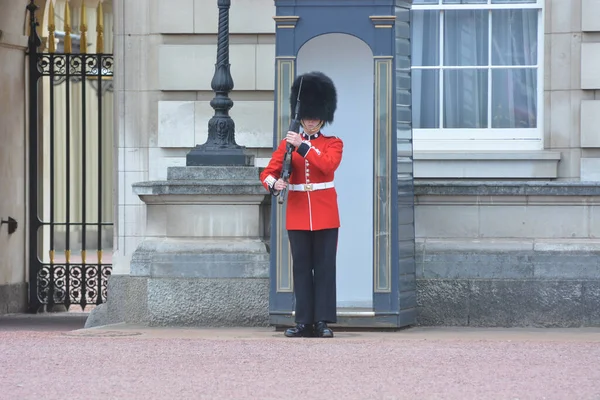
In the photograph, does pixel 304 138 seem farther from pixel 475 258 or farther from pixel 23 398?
pixel 23 398

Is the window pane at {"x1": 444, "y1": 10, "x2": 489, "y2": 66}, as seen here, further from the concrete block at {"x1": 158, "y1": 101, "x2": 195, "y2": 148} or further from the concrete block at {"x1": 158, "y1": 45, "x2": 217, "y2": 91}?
the concrete block at {"x1": 158, "y1": 101, "x2": 195, "y2": 148}

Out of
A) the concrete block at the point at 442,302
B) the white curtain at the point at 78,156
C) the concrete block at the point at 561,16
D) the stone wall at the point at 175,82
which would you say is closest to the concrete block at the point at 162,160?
the stone wall at the point at 175,82

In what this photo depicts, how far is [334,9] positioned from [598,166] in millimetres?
2252

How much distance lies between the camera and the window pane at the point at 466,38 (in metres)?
10.3

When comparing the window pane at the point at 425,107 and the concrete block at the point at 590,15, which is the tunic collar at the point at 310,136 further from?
the concrete block at the point at 590,15

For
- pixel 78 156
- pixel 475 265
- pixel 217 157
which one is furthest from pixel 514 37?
pixel 78 156

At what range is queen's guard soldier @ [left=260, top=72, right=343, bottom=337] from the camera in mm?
8586

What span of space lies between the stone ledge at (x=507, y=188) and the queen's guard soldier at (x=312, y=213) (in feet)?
3.56

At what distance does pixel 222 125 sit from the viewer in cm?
961

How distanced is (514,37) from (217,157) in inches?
90.4

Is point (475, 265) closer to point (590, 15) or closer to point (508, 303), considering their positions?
point (508, 303)

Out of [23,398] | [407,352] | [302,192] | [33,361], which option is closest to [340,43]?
[302,192]

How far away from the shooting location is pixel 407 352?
7609 mm

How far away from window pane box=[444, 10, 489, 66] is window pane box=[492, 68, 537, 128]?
20cm
